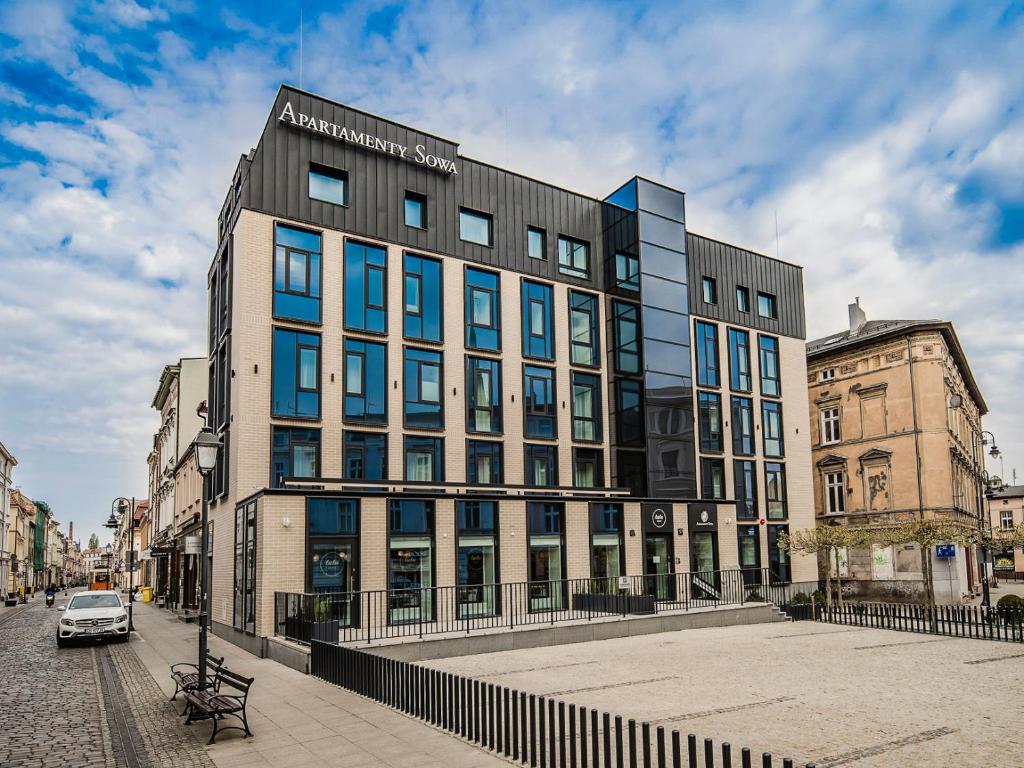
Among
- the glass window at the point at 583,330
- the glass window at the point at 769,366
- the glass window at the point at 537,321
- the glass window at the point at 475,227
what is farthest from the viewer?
the glass window at the point at 769,366

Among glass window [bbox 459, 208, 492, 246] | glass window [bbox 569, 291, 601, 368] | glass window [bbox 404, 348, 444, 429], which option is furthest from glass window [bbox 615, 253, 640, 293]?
glass window [bbox 404, 348, 444, 429]

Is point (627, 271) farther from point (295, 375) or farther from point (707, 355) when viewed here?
point (295, 375)

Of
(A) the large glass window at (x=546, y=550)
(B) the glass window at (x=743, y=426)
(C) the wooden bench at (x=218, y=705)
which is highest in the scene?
(B) the glass window at (x=743, y=426)

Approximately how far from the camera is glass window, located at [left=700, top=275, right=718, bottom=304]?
35978mm

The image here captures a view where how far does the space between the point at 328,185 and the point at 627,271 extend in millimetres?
12891

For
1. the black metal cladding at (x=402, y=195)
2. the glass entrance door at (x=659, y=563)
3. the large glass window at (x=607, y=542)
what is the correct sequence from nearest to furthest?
the black metal cladding at (x=402, y=195)
the large glass window at (x=607, y=542)
the glass entrance door at (x=659, y=563)

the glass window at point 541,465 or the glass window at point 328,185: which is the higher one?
the glass window at point 328,185

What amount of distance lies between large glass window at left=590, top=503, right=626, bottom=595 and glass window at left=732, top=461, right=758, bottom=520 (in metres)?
10.4

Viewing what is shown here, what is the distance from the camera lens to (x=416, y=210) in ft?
91.8

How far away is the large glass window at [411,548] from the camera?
72.6 feet

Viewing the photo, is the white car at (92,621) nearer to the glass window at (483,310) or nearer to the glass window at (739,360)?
the glass window at (483,310)

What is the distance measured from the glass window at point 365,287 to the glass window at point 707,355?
1569 centimetres

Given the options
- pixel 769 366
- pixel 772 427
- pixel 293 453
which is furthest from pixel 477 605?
pixel 769 366

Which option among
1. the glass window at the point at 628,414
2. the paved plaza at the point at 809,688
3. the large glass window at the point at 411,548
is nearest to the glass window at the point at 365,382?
the large glass window at the point at 411,548
